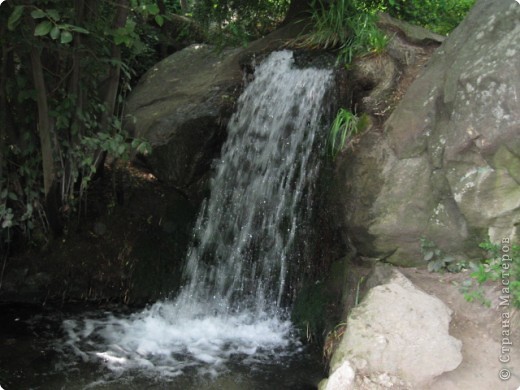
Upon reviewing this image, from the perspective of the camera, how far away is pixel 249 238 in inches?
205

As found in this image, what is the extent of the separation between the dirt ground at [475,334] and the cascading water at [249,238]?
1.43 m

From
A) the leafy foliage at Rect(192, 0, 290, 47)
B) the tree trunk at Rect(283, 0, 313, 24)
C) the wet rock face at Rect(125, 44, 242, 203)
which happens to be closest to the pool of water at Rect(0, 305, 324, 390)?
the wet rock face at Rect(125, 44, 242, 203)

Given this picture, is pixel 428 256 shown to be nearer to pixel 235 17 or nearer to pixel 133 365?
pixel 133 365

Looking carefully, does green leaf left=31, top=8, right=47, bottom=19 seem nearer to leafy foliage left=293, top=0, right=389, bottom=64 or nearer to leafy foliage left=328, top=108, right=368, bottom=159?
leafy foliage left=328, top=108, right=368, bottom=159

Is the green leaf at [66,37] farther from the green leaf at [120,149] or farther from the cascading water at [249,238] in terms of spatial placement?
the cascading water at [249,238]

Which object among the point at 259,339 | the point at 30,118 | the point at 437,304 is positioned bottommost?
the point at 259,339

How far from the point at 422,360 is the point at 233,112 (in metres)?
3.46

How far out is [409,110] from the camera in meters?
4.30

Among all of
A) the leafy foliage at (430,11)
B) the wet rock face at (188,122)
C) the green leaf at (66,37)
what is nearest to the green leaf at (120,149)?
the wet rock face at (188,122)

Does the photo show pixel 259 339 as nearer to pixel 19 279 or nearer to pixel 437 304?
pixel 437 304

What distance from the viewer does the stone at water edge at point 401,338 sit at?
9.76ft

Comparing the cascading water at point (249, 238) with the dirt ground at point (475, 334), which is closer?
the dirt ground at point (475, 334)

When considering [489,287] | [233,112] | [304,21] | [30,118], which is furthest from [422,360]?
[304,21]

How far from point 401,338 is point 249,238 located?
7.66 ft
